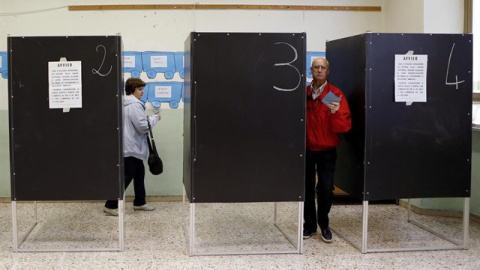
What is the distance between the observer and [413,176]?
3.76 meters

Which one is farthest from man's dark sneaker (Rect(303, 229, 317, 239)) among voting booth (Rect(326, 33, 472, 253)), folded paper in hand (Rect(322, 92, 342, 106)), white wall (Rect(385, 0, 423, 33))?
white wall (Rect(385, 0, 423, 33))

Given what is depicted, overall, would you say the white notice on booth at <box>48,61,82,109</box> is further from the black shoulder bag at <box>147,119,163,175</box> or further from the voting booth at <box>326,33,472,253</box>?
the voting booth at <box>326,33,472,253</box>

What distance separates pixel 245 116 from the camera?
11.8ft

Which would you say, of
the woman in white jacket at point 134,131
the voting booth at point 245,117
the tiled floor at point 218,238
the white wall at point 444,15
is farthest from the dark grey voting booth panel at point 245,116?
the white wall at point 444,15

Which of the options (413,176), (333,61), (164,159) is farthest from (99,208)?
(413,176)

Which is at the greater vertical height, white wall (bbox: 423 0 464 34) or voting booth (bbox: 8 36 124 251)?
white wall (bbox: 423 0 464 34)

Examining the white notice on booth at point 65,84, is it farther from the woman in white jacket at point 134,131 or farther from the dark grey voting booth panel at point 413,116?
the dark grey voting booth panel at point 413,116

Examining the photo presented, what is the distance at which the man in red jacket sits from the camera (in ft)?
12.2

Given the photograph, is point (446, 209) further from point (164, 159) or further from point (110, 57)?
point (110, 57)

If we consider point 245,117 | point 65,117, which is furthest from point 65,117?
point 245,117

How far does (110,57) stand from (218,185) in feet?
3.80

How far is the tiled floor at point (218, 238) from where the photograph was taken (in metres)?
3.54

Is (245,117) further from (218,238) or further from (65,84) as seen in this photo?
(65,84)

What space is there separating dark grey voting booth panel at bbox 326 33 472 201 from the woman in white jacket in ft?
6.43
